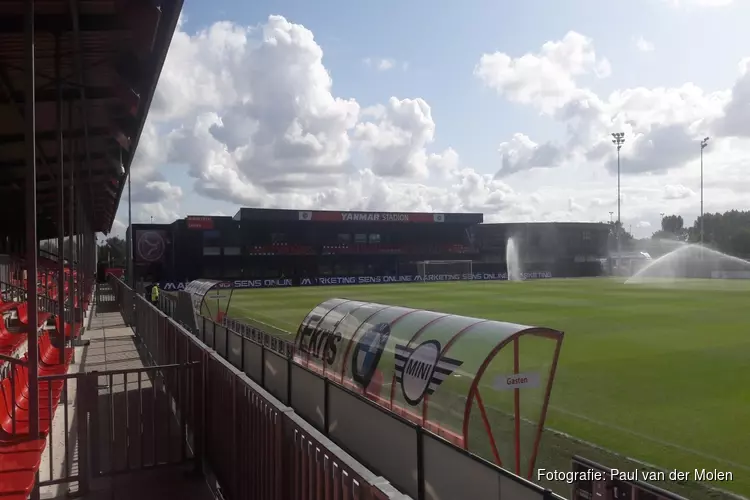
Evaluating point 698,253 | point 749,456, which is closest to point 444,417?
point 749,456

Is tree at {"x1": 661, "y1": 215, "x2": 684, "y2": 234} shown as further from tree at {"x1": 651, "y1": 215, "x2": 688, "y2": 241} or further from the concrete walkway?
the concrete walkway

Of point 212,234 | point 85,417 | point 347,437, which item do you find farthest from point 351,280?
point 347,437

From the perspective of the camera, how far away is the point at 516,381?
7215mm

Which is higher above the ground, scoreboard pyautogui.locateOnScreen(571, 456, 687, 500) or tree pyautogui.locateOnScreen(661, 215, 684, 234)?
tree pyautogui.locateOnScreen(661, 215, 684, 234)

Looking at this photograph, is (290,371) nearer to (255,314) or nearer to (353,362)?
(353,362)

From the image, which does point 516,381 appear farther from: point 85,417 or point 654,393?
point 654,393

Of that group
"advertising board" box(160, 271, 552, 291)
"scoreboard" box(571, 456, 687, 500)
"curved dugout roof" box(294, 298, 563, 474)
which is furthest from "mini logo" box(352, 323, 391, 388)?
"advertising board" box(160, 271, 552, 291)

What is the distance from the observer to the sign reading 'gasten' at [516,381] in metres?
7.01

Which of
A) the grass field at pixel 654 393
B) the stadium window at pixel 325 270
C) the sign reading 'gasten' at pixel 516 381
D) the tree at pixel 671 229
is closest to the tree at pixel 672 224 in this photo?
the tree at pixel 671 229

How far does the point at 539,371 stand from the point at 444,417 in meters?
1.36

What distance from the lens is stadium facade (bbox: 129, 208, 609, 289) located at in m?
72.6

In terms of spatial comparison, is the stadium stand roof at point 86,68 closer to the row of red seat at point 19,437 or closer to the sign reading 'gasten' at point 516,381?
the row of red seat at point 19,437

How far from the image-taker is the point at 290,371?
816cm

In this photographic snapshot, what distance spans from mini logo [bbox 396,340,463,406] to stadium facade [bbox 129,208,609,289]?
63.7 metres
